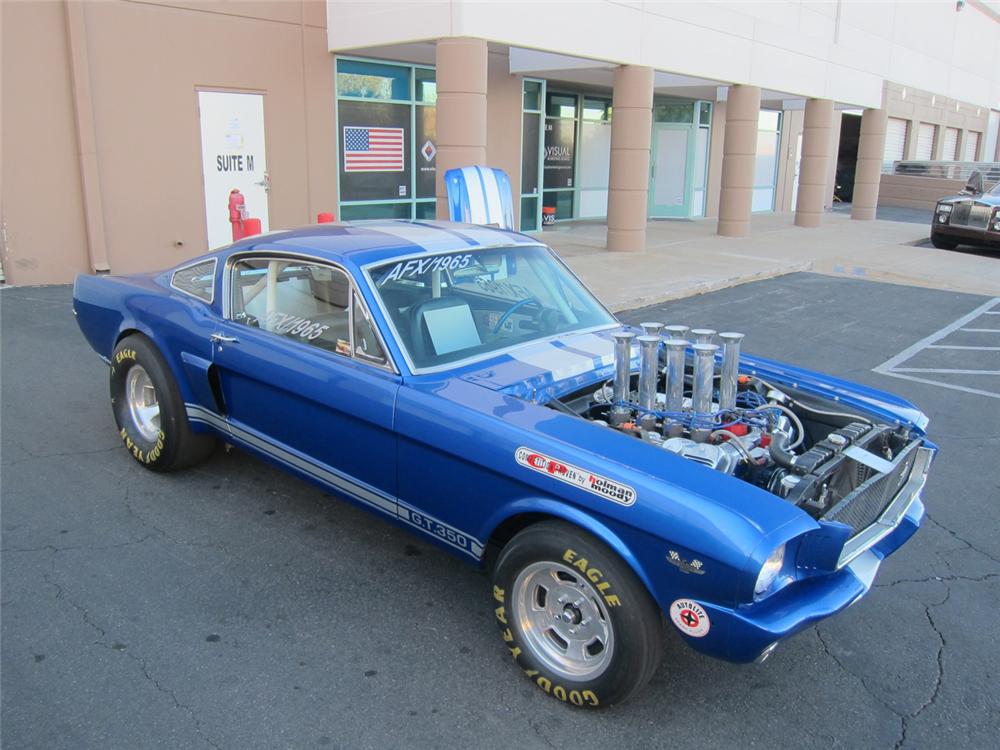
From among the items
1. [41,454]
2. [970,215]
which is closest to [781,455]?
[41,454]

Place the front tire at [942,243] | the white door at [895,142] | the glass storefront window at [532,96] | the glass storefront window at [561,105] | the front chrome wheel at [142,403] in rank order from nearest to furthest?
the front chrome wheel at [142,403], the glass storefront window at [532,96], the front tire at [942,243], the glass storefront window at [561,105], the white door at [895,142]

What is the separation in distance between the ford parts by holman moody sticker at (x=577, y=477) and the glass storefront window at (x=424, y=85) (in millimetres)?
11853

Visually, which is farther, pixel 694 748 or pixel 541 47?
pixel 541 47

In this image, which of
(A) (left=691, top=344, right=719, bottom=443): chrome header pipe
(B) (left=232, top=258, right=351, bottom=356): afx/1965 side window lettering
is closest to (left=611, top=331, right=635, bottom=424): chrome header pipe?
(A) (left=691, top=344, right=719, bottom=443): chrome header pipe

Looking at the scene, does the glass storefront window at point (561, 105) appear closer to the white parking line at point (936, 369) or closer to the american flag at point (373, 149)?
the american flag at point (373, 149)

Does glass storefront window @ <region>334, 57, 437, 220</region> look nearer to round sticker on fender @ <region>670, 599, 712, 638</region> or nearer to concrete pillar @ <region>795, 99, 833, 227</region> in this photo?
concrete pillar @ <region>795, 99, 833, 227</region>

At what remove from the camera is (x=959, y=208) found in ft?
53.8

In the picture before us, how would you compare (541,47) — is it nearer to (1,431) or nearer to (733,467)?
(1,431)

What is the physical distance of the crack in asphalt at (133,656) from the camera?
2744mm

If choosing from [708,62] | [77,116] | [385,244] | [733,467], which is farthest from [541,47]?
[733,467]

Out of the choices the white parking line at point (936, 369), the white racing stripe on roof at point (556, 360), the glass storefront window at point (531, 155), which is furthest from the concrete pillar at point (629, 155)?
the white racing stripe on roof at point (556, 360)

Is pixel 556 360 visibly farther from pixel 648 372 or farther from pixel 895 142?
pixel 895 142

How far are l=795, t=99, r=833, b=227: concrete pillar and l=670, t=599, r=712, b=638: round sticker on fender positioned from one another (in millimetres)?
18990

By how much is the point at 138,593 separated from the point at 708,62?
14.1 meters
